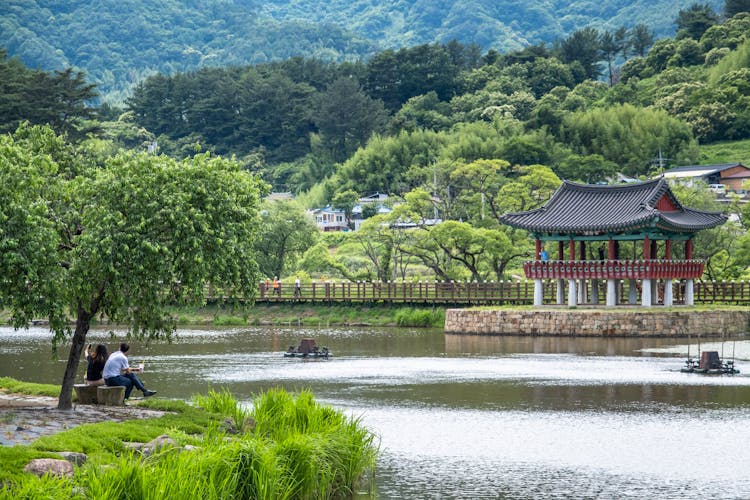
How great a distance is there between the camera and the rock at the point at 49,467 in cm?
1658

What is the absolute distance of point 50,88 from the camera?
80812 mm

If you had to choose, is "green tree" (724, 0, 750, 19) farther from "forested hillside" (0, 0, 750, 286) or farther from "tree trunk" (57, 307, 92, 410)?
"tree trunk" (57, 307, 92, 410)

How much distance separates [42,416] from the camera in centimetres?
2286

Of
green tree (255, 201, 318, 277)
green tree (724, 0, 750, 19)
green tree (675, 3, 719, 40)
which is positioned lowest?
green tree (255, 201, 318, 277)

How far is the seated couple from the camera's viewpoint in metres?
25.5

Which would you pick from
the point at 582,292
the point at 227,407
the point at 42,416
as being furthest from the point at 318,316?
the point at 42,416

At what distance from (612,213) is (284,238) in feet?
84.0

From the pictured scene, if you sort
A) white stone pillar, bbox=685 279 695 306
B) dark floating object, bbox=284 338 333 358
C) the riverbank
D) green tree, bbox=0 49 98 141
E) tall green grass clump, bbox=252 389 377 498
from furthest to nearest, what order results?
green tree, bbox=0 49 98 141
the riverbank
white stone pillar, bbox=685 279 695 306
dark floating object, bbox=284 338 333 358
tall green grass clump, bbox=252 389 377 498

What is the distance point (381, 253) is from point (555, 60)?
70301mm

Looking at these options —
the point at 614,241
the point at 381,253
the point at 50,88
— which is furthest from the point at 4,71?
the point at 614,241

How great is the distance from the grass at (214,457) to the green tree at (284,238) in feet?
173

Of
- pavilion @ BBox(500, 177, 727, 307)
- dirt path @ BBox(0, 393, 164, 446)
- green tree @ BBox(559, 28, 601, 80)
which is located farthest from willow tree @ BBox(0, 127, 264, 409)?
green tree @ BBox(559, 28, 601, 80)

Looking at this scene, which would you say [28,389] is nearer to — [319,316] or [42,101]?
[319,316]

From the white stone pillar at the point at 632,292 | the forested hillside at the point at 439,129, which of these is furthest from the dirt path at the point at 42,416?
the white stone pillar at the point at 632,292
